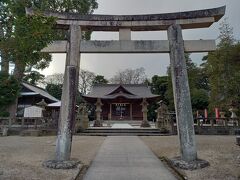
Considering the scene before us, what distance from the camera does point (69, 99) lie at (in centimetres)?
770

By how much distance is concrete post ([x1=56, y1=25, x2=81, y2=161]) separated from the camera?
24.3ft

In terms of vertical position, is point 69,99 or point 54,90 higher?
point 54,90

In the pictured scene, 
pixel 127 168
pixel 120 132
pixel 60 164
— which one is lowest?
pixel 127 168

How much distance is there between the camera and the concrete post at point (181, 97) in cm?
744

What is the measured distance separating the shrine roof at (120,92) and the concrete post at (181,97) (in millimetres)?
23429

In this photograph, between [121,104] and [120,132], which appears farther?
[121,104]

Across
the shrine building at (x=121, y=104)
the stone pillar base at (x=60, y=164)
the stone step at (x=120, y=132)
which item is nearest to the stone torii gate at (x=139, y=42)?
the stone pillar base at (x=60, y=164)

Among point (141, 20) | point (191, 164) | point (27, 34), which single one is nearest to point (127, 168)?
point (191, 164)

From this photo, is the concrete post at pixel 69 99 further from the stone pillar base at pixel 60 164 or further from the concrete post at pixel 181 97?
the concrete post at pixel 181 97

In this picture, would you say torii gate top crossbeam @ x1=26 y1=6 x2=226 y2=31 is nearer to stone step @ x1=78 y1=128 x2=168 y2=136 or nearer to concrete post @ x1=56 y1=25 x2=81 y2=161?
concrete post @ x1=56 y1=25 x2=81 y2=161

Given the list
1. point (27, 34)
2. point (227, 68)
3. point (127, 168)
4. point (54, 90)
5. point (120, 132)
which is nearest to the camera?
point (27, 34)

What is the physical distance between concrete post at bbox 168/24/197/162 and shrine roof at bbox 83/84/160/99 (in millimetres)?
23429

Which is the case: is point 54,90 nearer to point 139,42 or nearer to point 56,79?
point 56,79

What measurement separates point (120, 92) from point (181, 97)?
2745 centimetres
